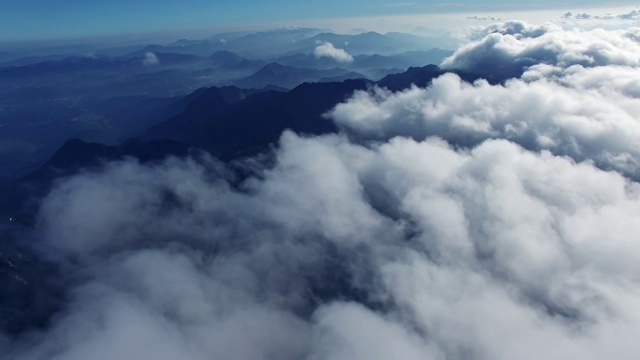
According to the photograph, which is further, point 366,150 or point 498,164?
point 366,150

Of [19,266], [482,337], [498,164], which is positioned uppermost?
[498,164]

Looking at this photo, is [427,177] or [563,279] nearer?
[563,279]

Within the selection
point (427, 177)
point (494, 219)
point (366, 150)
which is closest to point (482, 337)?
point (494, 219)

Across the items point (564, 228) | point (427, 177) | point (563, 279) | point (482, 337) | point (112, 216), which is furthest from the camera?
point (427, 177)

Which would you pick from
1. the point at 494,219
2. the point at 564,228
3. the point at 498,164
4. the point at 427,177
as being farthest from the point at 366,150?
the point at 564,228

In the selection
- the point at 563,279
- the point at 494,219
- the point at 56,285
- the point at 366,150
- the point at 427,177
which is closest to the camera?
the point at 563,279

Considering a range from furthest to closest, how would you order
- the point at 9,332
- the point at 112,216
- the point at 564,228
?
the point at 112,216 < the point at 564,228 < the point at 9,332

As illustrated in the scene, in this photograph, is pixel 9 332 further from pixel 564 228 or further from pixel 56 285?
pixel 564 228

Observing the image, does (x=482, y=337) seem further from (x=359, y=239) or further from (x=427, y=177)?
(x=427, y=177)

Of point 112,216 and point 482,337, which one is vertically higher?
point 112,216
